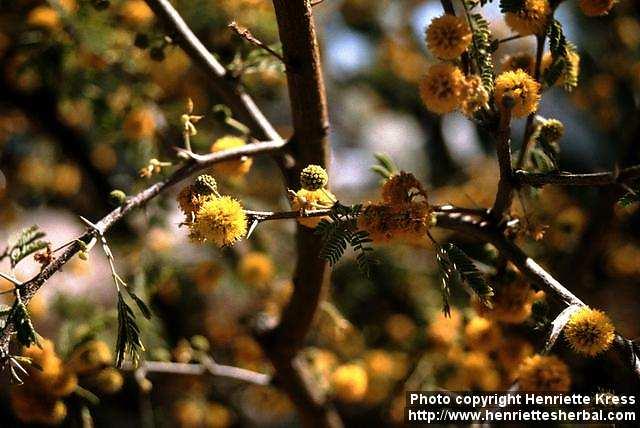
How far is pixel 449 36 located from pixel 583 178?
16.9 inches

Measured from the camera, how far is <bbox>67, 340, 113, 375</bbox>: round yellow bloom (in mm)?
2256

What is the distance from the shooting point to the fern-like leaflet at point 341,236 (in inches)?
62.0

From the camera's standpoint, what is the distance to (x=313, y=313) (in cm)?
249

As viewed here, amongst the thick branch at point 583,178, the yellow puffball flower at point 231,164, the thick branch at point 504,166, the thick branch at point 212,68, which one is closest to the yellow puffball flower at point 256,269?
the thick branch at point 212,68

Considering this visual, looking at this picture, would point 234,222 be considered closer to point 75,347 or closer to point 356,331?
point 75,347

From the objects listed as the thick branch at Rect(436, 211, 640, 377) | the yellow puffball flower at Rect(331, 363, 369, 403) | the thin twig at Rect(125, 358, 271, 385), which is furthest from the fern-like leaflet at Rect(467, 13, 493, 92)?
the yellow puffball flower at Rect(331, 363, 369, 403)

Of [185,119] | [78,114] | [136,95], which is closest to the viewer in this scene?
[185,119]

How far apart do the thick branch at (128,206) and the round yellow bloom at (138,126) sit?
0.96m

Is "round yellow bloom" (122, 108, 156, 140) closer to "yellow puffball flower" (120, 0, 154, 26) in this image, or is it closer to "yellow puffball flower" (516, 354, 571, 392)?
"yellow puffball flower" (120, 0, 154, 26)

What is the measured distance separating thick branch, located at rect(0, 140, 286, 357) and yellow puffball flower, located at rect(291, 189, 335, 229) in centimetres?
33

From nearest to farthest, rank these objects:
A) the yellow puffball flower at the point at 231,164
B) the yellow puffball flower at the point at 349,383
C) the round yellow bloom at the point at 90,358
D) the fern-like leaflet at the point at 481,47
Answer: the fern-like leaflet at the point at 481,47 < the yellow puffball flower at the point at 231,164 < the round yellow bloom at the point at 90,358 < the yellow puffball flower at the point at 349,383

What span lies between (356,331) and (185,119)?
1987 mm

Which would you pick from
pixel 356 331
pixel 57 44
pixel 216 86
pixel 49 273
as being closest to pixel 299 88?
pixel 216 86

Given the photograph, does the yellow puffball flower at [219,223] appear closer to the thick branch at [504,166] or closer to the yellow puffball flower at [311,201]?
the yellow puffball flower at [311,201]
